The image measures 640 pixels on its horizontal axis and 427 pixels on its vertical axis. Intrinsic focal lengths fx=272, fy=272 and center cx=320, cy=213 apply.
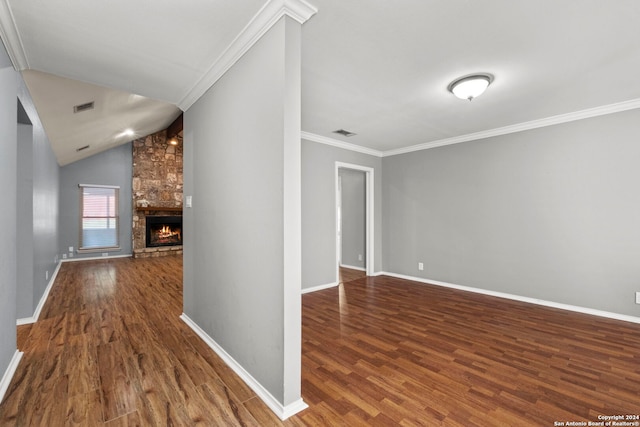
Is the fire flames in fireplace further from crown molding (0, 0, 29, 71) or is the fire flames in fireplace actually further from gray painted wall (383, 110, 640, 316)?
gray painted wall (383, 110, 640, 316)

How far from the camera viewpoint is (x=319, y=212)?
461 centimetres

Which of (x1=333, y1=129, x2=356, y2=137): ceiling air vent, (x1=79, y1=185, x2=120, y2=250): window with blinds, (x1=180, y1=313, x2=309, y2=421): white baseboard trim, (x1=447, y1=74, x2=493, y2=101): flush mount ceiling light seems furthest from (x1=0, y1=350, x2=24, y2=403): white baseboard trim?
(x1=79, y1=185, x2=120, y2=250): window with blinds

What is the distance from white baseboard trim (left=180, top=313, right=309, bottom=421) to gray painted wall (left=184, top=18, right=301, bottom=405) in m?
0.04

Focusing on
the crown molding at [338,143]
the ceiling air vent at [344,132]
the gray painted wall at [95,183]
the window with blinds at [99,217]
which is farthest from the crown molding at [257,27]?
the window with blinds at [99,217]

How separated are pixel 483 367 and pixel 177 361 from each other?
99.6 inches

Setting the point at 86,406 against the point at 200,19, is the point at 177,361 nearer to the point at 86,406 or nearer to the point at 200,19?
the point at 86,406

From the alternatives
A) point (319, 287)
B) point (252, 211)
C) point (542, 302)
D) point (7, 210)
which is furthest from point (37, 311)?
point (542, 302)

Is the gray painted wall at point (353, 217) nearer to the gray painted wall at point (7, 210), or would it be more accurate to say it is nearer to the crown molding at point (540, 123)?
the crown molding at point (540, 123)

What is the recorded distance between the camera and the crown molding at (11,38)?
5.56 feet

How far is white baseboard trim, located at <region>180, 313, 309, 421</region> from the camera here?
5.50 feet

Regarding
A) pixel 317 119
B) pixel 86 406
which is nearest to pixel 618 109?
pixel 317 119

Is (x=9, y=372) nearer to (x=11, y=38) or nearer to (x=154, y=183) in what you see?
(x=11, y=38)

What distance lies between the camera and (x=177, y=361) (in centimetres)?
228

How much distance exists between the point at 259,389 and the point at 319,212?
3032 mm
